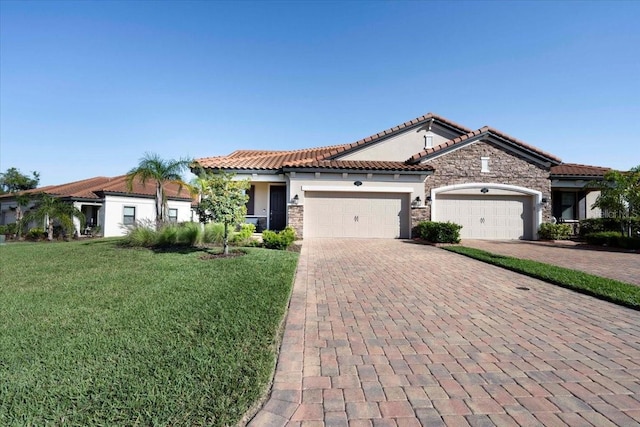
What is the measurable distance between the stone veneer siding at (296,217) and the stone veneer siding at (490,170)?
6.50 meters

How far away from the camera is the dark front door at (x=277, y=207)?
15906 millimetres

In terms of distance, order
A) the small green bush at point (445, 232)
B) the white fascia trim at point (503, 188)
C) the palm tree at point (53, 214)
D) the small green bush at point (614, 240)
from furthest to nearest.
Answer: the palm tree at point (53, 214), the white fascia trim at point (503, 188), the small green bush at point (445, 232), the small green bush at point (614, 240)

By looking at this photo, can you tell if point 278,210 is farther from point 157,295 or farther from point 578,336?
point 578,336

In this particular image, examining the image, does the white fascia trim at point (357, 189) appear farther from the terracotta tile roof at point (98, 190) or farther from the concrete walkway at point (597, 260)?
the terracotta tile roof at point (98, 190)

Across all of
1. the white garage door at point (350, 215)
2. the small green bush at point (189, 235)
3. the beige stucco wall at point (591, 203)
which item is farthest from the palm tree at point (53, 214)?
the beige stucco wall at point (591, 203)

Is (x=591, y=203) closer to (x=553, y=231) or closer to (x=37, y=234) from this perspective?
(x=553, y=231)

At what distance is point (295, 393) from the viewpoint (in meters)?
2.49

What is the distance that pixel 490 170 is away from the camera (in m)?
15.0

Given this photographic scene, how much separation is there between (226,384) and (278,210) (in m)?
13.6

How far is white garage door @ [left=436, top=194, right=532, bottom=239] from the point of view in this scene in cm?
1500

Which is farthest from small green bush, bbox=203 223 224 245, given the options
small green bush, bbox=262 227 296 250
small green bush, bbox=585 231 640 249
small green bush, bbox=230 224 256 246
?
small green bush, bbox=585 231 640 249

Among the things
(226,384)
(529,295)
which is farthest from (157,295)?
(529,295)

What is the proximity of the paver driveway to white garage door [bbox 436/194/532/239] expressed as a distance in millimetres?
9549

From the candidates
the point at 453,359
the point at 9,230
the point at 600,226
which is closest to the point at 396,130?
the point at 600,226
